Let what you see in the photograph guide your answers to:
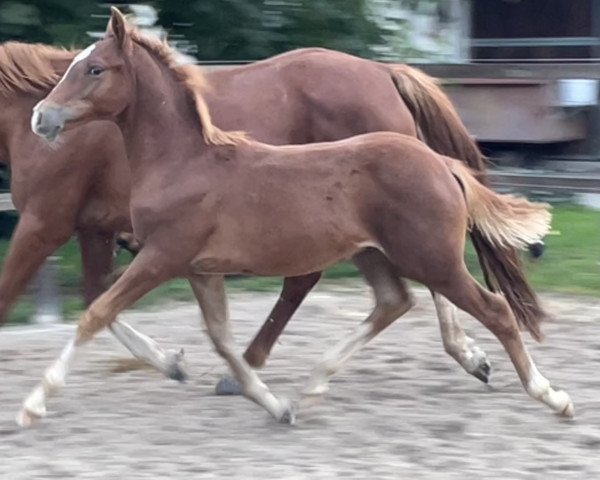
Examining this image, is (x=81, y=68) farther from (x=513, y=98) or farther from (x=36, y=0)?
(x=513, y=98)

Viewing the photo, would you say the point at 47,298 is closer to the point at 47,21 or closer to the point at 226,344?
the point at 47,21

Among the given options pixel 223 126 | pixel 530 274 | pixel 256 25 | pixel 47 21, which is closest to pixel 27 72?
pixel 223 126

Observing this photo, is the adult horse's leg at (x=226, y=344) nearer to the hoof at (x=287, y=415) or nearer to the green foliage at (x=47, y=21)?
the hoof at (x=287, y=415)

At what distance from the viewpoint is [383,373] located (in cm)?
640

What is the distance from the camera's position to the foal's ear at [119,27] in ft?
17.6

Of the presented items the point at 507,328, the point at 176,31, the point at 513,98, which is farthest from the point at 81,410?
the point at 513,98

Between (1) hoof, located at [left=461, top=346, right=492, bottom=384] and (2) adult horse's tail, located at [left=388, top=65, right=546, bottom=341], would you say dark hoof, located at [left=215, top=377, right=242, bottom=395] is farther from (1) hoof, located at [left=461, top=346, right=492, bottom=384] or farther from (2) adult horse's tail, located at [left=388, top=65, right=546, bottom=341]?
(2) adult horse's tail, located at [left=388, top=65, right=546, bottom=341]

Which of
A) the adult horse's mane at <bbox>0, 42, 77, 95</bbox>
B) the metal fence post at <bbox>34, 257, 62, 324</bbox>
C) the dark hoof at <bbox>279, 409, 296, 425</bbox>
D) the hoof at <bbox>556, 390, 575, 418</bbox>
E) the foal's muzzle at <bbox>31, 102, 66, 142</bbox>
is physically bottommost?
the metal fence post at <bbox>34, 257, 62, 324</bbox>

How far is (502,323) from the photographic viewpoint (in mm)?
5473

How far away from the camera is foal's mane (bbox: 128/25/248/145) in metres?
5.47

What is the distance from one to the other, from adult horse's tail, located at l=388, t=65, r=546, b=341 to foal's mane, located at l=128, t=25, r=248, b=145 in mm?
1220

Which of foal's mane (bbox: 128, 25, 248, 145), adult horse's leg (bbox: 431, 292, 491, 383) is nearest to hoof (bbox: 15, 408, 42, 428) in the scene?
foal's mane (bbox: 128, 25, 248, 145)

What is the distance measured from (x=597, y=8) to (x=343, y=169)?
1051 cm

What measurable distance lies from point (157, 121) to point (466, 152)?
1803 millimetres
